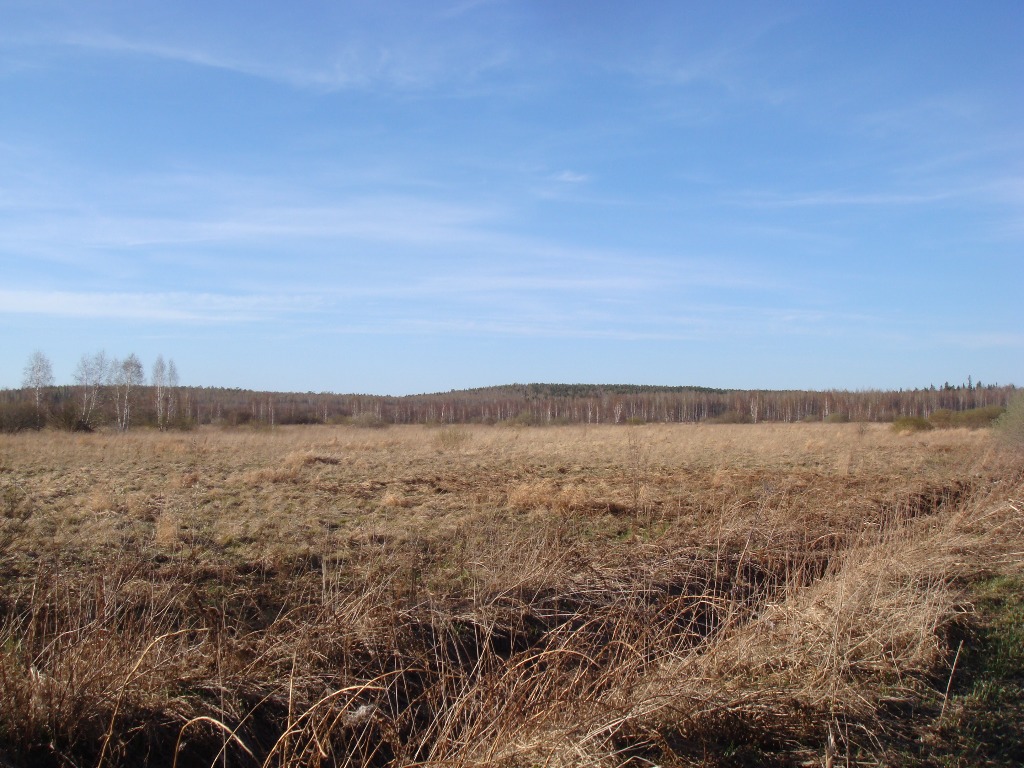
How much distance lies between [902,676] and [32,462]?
21010 millimetres

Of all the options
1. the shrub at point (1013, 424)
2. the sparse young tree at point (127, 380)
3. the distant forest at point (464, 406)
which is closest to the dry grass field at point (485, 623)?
the shrub at point (1013, 424)

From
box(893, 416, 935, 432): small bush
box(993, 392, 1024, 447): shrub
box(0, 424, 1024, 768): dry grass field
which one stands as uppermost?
box(993, 392, 1024, 447): shrub

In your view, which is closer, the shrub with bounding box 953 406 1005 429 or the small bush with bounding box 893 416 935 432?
the small bush with bounding box 893 416 935 432

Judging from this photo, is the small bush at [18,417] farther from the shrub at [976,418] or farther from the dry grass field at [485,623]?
the shrub at [976,418]

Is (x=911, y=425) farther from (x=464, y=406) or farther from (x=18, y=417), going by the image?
(x=464, y=406)

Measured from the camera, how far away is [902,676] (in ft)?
15.8

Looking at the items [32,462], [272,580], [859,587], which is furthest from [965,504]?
[32,462]

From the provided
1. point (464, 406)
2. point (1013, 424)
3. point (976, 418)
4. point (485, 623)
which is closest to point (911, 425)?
point (976, 418)

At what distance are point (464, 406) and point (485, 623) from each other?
11181cm

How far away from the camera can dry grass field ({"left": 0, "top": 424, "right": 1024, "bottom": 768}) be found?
3.72m

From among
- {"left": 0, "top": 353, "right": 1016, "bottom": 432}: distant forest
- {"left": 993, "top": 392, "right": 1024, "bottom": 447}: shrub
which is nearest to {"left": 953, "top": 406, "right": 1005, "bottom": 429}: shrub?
{"left": 0, "top": 353, "right": 1016, "bottom": 432}: distant forest

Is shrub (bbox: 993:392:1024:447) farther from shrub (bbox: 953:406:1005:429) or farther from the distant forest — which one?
shrub (bbox: 953:406:1005:429)

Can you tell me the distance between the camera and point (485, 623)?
19.1 feet

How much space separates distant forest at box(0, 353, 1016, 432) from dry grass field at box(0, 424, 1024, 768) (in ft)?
76.9
